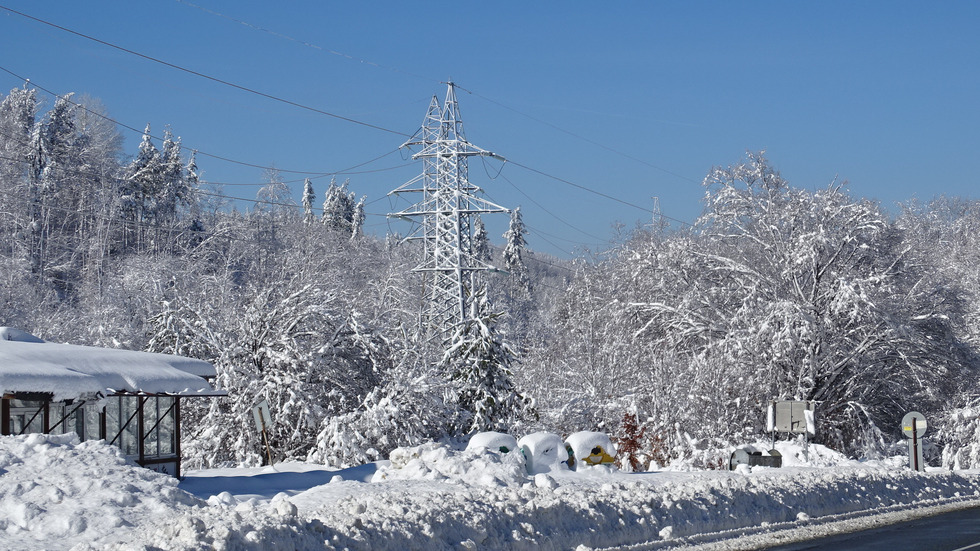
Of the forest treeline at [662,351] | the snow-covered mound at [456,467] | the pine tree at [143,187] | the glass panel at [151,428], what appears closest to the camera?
the snow-covered mound at [456,467]

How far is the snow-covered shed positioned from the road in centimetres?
1257

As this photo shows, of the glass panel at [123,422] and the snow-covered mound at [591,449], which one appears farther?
the snow-covered mound at [591,449]

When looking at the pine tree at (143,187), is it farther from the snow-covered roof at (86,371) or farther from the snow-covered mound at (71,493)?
the snow-covered mound at (71,493)

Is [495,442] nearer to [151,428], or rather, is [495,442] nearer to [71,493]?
[151,428]

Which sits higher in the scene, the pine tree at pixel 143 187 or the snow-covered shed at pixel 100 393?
the pine tree at pixel 143 187

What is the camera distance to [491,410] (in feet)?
105

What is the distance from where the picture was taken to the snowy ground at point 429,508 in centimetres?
984

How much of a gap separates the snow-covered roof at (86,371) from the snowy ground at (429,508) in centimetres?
239

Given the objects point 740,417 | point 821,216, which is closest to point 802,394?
point 740,417

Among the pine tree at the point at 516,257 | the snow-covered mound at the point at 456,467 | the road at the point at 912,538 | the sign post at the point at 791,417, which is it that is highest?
the pine tree at the point at 516,257

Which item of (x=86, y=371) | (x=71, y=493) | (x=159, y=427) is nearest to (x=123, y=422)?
(x=159, y=427)

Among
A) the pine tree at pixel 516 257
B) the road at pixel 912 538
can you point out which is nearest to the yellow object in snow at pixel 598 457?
the road at pixel 912 538

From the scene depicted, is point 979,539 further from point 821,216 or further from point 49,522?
point 821,216

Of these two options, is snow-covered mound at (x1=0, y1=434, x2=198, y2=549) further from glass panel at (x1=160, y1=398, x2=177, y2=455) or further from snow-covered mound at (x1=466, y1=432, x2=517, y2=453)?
snow-covered mound at (x1=466, y1=432, x2=517, y2=453)
